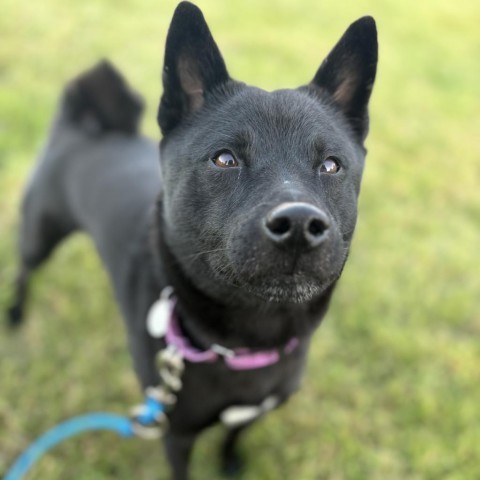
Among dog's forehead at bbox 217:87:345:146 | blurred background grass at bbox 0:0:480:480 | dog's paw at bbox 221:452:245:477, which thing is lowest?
dog's paw at bbox 221:452:245:477

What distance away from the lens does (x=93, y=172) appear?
2539 millimetres

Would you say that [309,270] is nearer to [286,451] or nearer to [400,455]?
[286,451]

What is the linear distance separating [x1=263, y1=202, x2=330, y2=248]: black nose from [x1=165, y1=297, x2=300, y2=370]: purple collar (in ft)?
2.20

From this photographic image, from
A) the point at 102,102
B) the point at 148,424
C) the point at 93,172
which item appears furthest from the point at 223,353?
the point at 102,102

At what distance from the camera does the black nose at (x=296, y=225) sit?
4.00ft

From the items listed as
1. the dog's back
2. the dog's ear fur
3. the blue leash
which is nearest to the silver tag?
the blue leash

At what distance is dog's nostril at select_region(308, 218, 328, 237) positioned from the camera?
124 centimetres

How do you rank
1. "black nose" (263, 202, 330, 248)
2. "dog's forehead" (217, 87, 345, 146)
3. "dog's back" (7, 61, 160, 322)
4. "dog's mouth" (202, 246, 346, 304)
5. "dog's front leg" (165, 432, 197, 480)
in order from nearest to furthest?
"black nose" (263, 202, 330, 248), "dog's mouth" (202, 246, 346, 304), "dog's forehead" (217, 87, 345, 146), "dog's front leg" (165, 432, 197, 480), "dog's back" (7, 61, 160, 322)

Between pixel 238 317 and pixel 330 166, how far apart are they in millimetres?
601

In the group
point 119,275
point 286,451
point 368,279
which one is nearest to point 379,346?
point 368,279

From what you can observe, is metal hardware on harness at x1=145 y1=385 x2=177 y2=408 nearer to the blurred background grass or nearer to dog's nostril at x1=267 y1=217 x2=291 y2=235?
the blurred background grass

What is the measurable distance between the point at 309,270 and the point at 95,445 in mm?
1847

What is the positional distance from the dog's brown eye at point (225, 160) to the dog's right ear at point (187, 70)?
0.30 m

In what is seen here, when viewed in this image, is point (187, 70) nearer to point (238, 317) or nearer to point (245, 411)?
point (238, 317)
